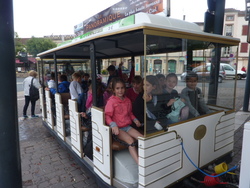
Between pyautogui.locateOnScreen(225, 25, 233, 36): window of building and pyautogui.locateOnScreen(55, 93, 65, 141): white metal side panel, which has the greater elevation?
pyautogui.locateOnScreen(225, 25, 233, 36): window of building

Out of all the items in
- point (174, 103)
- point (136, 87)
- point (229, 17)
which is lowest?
point (174, 103)

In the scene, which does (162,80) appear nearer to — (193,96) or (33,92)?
(193,96)

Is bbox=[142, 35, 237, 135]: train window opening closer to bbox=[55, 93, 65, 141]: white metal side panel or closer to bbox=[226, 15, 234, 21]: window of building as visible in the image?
bbox=[55, 93, 65, 141]: white metal side panel

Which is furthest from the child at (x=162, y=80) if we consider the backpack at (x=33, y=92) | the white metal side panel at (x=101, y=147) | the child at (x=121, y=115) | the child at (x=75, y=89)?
the backpack at (x=33, y=92)

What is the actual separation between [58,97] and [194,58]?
2803 millimetres

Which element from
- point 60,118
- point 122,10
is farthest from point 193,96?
point 122,10

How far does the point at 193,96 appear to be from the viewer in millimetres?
2809

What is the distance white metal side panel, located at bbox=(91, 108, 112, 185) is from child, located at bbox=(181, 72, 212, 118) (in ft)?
3.81

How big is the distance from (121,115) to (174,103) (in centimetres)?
73

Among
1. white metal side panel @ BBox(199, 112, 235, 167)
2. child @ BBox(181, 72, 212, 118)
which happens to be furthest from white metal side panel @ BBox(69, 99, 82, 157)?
white metal side panel @ BBox(199, 112, 235, 167)

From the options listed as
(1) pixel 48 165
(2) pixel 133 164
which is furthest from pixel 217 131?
(1) pixel 48 165

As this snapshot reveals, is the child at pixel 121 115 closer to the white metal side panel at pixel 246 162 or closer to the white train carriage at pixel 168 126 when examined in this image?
the white train carriage at pixel 168 126

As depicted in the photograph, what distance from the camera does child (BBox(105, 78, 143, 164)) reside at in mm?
2572

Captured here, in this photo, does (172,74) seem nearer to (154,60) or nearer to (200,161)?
(154,60)
